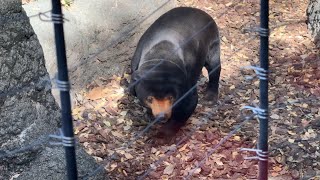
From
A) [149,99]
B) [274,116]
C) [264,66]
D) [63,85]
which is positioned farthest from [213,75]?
[63,85]

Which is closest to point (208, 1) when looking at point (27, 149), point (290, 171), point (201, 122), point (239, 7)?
point (239, 7)

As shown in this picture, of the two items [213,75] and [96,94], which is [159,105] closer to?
[213,75]

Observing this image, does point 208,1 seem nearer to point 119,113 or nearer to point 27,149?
point 119,113

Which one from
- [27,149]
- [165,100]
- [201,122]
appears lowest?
[201,122]

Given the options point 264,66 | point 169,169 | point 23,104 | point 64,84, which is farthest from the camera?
point 169,169

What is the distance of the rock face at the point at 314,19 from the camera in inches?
217

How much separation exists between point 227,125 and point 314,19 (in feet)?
5.77

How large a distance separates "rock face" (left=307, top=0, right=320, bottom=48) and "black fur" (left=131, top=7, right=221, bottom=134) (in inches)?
45.1

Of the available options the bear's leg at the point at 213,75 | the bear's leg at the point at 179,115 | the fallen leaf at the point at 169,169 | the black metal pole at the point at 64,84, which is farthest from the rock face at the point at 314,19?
the black metal pole at the point at 64,84

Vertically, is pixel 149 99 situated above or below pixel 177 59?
below

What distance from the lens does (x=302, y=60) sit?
17.1 ft

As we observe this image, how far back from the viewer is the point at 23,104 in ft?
9.92

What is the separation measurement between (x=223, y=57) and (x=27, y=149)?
274cm

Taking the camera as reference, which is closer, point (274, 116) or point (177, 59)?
point (274, 116)
